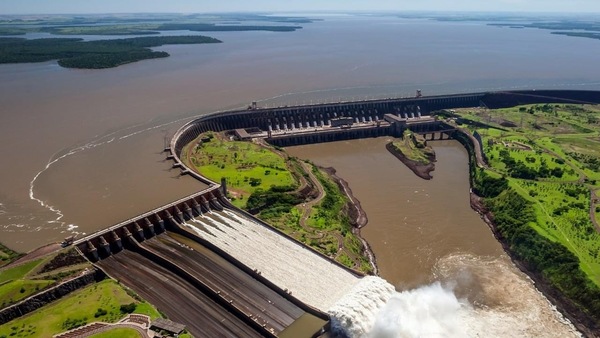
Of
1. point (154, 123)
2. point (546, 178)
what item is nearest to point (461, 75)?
point (546, 178)

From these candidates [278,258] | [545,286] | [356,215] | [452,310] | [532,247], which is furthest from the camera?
[356,215]

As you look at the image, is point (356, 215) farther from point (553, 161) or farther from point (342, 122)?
point (342, 122)

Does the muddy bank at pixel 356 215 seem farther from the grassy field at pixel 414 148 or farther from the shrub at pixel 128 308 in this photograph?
the shrub at pixel 128 308

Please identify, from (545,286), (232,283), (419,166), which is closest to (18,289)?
(232,283)

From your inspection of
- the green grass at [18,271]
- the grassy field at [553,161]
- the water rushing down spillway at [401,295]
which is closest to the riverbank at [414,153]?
the grassy field at [553,161]

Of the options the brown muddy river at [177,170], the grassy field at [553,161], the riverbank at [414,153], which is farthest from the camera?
the riverbank at [414,153]

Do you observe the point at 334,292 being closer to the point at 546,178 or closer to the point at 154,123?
the point at 546,178
